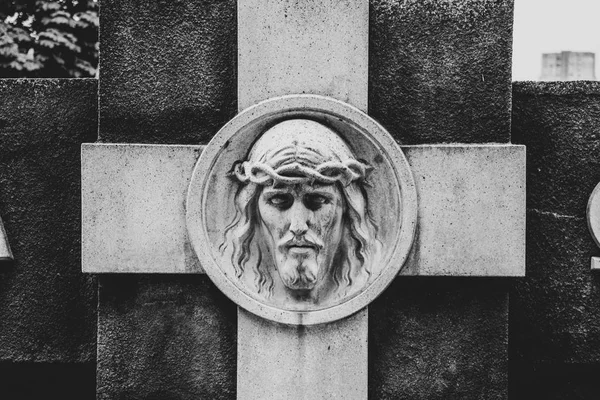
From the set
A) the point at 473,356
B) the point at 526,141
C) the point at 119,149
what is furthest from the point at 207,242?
the point at 526,141

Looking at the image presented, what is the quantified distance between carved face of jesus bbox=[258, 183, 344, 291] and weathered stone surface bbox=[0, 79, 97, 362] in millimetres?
1137

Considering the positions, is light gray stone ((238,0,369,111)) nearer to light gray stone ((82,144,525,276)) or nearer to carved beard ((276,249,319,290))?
light gray stone ((82,144,525,276))

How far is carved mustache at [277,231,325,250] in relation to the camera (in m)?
3.74

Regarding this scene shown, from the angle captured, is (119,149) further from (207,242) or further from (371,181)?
(371,181)

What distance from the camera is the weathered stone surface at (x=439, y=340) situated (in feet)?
13.1

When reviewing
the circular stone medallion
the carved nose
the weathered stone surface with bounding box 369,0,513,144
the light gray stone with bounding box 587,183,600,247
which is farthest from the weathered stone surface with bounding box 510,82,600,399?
the carved nose

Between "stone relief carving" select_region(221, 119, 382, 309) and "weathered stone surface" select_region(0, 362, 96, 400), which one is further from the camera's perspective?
"weathered stone surface" select_region(0, 362, 96, 400)

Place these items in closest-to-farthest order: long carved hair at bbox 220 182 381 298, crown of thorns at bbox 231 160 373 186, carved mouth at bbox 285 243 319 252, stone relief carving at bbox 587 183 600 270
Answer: crown of thorns at bbox 231 160 373 186, carved mouth at bbox 285 243 319 252, long carved hair at bbox 220 182 381 298, stone relief carving at bbox 587 183 600 270

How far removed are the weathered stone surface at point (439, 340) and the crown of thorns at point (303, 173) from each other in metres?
0.60

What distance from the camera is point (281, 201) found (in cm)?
378

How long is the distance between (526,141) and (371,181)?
0.94 metres

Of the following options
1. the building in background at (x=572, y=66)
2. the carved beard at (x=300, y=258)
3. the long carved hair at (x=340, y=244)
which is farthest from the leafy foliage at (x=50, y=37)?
the carved beard at (x=300, y=258)

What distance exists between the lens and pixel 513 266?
394 centimetres

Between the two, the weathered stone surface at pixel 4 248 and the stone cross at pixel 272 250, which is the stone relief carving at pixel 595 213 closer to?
the stone cross at pixel 272 250
